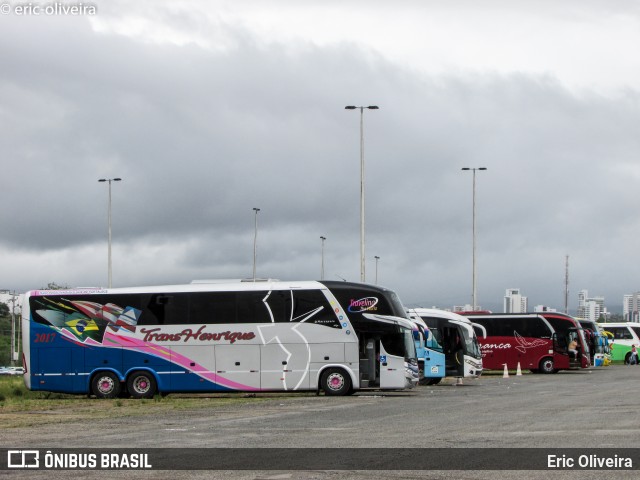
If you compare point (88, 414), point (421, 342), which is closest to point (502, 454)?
point (88, 414)

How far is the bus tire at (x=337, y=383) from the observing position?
112 ft

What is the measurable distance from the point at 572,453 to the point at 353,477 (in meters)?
3.76

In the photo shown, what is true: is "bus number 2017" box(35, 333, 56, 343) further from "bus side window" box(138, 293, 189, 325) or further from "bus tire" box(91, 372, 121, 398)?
"bus side window" box(138, 293, 189, 325)

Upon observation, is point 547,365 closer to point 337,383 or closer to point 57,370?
point 337,383

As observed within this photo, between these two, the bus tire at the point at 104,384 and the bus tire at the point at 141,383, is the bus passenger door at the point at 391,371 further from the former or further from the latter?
the bus tire at the point at 104,384

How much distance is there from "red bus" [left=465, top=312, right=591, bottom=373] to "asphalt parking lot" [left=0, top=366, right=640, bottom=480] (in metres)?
28.5

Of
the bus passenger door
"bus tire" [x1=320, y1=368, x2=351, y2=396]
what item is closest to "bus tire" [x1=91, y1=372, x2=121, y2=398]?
"bus tire" [x1=320, y1=368, x2=351, y2=396]

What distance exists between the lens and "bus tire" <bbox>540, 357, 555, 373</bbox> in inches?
2306

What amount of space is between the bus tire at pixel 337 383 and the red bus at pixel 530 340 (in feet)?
82.1

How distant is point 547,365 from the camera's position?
2314 inches

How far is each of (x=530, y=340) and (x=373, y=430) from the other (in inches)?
Answer: 1586

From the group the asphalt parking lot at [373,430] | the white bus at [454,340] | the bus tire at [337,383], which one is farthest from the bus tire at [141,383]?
the white bus at [454,340]

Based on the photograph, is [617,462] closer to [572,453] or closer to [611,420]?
[572,453]

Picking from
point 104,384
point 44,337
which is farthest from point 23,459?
point 44,337
